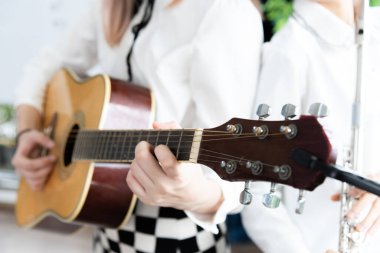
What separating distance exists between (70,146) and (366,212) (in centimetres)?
53

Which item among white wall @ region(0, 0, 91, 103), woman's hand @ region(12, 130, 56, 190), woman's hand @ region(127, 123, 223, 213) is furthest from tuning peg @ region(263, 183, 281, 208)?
white wall @ region(0, 0, 91, 103)

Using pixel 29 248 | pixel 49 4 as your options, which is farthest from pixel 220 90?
pixel 49 4

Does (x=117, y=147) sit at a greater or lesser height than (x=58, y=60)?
lesser

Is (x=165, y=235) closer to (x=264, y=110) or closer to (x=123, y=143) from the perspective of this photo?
(x=123, y=143)

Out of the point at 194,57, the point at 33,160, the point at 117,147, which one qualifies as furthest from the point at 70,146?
the point at 194,57

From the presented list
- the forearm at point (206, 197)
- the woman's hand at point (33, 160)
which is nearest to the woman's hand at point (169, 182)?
the forearm at point (206, 197)

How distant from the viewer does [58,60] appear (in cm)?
95

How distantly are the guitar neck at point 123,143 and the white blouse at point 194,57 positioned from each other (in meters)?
0.09

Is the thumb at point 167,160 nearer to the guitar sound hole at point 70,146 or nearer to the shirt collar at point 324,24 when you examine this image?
the shirt collar at point 324,24

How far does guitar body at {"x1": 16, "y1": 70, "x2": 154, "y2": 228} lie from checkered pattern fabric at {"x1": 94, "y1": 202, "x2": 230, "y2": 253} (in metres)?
0.02

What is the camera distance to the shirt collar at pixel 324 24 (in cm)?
48

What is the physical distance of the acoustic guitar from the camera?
40 cm

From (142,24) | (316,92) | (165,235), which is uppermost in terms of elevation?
(142,24)

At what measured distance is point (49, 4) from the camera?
1.31 meters
